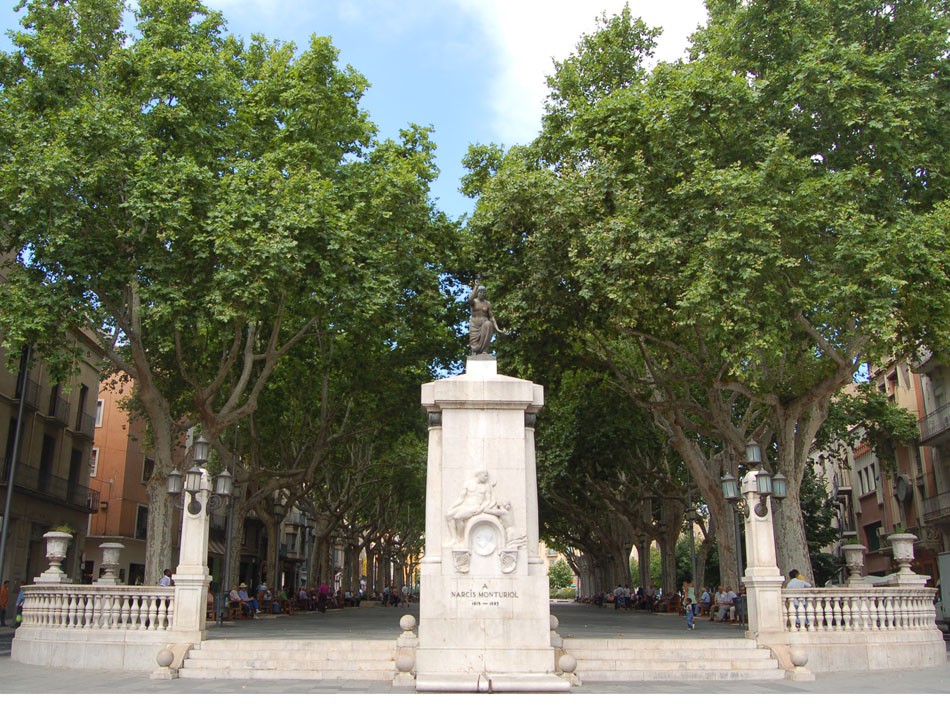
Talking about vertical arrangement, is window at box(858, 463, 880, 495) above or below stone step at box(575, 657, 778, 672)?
above

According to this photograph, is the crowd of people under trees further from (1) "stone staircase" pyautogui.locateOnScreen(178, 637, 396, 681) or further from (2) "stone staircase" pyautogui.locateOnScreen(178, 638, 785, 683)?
(2) "stone staircase" pyautogui.locateOnScreen(178, 638, 785, 683)

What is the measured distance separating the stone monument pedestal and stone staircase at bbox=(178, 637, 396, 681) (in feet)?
5.65

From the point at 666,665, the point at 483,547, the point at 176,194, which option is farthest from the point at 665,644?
the point at 176,194

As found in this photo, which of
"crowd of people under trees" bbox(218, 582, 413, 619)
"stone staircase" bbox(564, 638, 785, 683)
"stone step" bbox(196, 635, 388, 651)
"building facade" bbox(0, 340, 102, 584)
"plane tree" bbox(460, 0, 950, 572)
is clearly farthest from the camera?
"building facade" bbox(0, 340, 102, 584)

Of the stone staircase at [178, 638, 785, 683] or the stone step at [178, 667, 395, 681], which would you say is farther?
the stone staircase at [178, 638, 785, 683]

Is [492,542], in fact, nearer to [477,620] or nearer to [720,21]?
[477,620]

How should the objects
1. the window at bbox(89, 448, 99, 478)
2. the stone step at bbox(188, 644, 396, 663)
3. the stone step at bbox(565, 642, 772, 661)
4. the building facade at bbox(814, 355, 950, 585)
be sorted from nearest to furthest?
the stone step at bbox(188, 644, 396, 663)
the stone step at bbox(565, 642, 772, 661)
the building facade at bbox(814, 355, 950, 585)
the window at bbox(89, 448, 99, 478)

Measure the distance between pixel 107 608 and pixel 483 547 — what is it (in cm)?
767

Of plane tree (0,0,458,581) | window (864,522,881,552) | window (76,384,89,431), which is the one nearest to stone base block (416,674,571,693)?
plane tree (0,0,458,581)

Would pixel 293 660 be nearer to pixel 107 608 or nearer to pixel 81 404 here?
pixel 107 608

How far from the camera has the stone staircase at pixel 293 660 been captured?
13781 millimetres

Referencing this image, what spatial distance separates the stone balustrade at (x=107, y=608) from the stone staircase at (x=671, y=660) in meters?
7.56

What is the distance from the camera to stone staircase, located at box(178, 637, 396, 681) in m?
13.8

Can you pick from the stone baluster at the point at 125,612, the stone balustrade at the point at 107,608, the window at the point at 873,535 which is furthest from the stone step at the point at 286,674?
the window at the point at 873,535
